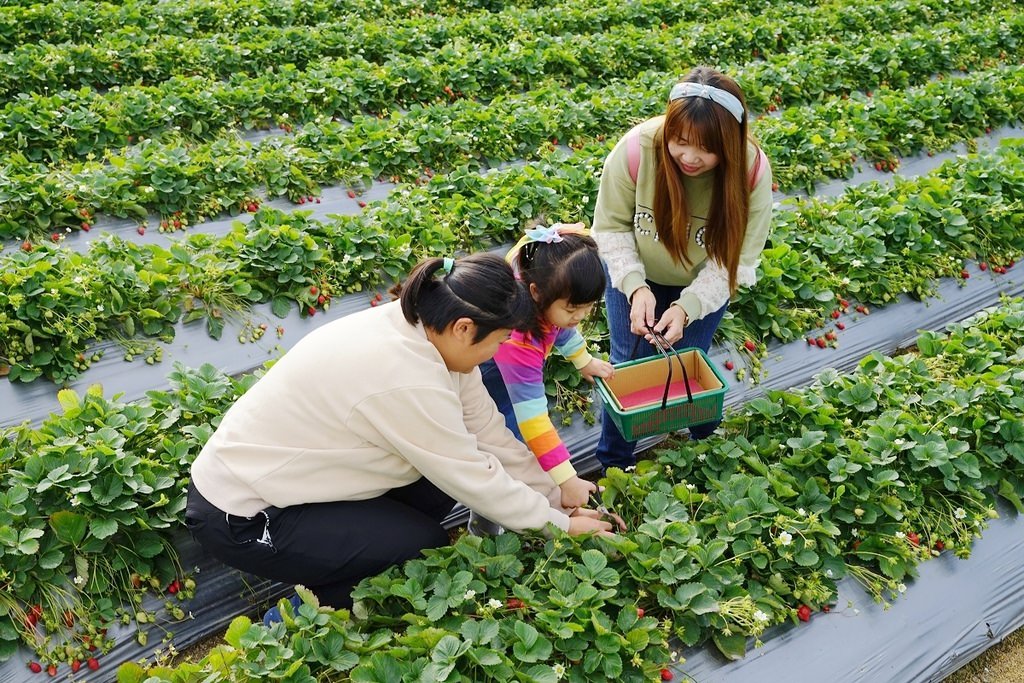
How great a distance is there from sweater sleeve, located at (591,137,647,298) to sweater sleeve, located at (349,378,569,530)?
0.87m

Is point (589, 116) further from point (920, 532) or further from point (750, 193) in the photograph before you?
point (920, 532)

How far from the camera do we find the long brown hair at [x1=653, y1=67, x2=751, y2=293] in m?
2.40

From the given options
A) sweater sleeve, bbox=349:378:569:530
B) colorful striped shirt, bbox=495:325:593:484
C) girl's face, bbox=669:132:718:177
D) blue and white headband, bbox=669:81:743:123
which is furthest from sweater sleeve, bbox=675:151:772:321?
sweater sleeve, bbox=349:378:569:530

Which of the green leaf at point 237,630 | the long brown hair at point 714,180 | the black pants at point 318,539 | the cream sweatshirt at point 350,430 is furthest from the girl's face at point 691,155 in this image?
the green leaf at point 237,630

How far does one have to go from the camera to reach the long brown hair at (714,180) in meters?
2.40

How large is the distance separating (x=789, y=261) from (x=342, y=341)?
105 inches

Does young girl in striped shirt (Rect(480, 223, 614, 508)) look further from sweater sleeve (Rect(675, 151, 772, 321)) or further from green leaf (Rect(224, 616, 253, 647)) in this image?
green leaf (Rect(224, 616, 253, 647))

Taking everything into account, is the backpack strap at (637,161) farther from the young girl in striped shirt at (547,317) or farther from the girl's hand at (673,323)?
the girl's hand at (673,323)

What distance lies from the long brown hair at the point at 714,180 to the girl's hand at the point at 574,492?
0.86 m

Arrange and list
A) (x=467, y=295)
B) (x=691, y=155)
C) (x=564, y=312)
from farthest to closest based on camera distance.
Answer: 1. (x=691, y=155)
2. (x=564, y=312)
3. (x=467, y=295)

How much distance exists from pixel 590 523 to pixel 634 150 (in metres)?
1.22

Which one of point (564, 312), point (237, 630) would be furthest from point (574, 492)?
point (237, 630)

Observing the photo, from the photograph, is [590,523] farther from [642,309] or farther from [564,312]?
[642,309]

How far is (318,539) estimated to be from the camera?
7.36 feet
